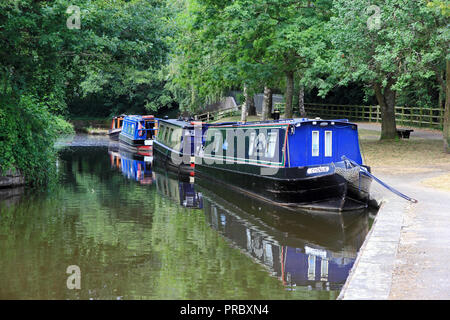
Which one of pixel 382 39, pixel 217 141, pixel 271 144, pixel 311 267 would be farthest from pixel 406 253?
pixel 382 39

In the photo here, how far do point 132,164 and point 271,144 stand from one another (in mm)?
13969

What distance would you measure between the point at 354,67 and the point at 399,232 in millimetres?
16123

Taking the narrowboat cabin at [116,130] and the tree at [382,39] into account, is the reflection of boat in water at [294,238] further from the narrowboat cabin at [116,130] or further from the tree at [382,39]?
the narrowboat cabin at [116,130]

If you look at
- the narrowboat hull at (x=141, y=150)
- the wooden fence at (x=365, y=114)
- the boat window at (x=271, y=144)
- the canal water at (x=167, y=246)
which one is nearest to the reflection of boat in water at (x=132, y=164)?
the narrowboat hull at (x=141, y=150)

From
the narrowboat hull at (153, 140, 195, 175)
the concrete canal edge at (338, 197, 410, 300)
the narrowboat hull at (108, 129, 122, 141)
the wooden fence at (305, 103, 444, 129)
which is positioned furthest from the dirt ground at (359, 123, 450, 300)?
the narrowboat hull at (108, 129, 122, 141)

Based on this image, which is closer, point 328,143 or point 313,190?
point 313,190

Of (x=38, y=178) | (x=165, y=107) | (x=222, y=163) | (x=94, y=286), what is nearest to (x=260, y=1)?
(x=222, y=163)

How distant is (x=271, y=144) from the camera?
18.8 metres

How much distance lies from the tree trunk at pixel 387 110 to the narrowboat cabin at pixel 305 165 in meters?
12.5

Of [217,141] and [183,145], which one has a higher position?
[217,141]

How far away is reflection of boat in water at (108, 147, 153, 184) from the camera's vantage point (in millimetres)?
26070

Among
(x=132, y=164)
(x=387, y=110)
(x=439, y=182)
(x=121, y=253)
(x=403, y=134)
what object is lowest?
(x=121, y=253)

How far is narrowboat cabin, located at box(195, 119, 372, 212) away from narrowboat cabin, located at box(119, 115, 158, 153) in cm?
1824

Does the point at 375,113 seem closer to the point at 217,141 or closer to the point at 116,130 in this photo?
the point at 116,130
